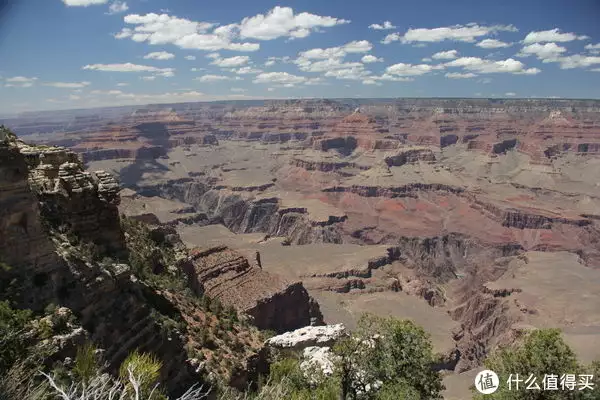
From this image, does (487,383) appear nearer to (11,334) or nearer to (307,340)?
(307,340)

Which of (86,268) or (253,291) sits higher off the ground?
(86,268)

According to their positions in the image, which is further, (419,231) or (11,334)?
(419,231)

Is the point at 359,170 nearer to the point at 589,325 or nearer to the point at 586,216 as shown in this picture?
the point at 586,216

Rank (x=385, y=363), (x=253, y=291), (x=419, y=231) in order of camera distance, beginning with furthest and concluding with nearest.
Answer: (x=419, y=231) < (x=253, y=291) < (x=385, y=363)

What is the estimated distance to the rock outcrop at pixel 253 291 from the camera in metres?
39.4

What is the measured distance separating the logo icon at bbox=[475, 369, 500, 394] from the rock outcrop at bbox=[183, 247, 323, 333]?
22.9 meters

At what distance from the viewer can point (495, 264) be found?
9744cm

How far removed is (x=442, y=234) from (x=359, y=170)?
7355 centimetres

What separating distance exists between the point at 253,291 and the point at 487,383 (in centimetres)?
2728

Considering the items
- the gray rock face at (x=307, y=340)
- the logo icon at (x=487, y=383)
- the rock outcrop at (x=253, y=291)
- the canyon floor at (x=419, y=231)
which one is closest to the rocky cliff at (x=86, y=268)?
the gray rock face at (x=307, y=340)

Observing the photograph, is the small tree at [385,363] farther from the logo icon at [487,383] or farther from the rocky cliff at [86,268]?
the rocky cliff at [86,268]

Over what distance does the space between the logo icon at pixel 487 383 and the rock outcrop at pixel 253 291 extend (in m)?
22.9

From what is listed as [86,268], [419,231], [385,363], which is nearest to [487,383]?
[385,363]

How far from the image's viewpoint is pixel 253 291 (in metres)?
41.9
